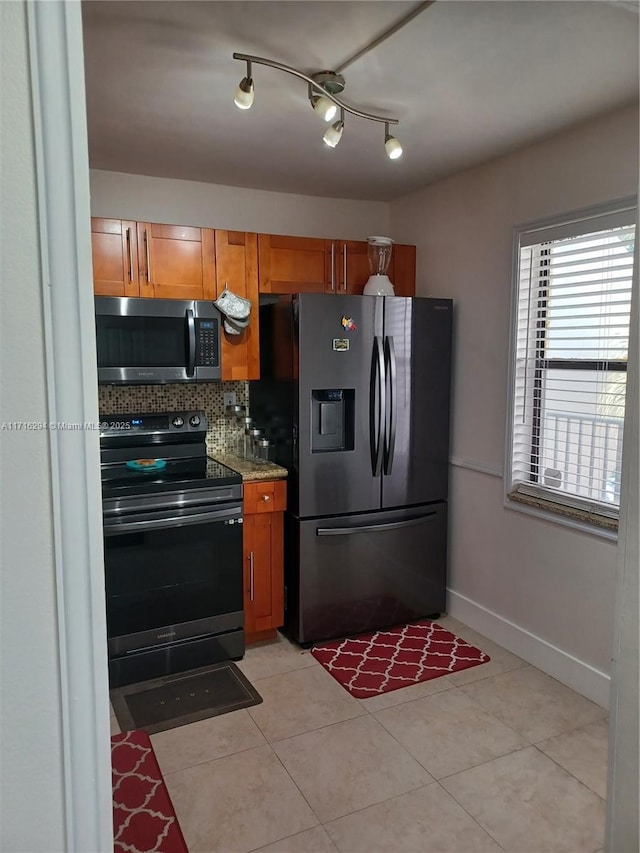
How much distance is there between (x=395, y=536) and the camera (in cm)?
336

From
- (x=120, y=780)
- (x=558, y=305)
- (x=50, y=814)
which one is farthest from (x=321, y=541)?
(x=50, y=814)

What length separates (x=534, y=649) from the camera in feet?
9.95

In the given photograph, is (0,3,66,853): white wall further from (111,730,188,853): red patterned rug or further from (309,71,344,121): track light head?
(309,71,344,121): track light head

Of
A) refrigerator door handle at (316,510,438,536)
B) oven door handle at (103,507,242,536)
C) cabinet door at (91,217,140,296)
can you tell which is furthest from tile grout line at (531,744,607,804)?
cabinet door at (91,217,140,296)

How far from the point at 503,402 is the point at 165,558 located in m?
1.82

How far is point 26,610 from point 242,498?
7.75 ft

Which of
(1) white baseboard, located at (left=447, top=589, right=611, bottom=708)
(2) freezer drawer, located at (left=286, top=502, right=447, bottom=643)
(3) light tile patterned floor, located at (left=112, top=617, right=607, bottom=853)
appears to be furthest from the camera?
(2) freezer drawer, located at (left=286, top=502, right=447, bottom=643)

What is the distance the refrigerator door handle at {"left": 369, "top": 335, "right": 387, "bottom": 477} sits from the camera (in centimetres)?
320

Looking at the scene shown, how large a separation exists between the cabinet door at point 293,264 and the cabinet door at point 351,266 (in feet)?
0.19

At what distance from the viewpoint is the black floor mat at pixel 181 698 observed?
2.61 m

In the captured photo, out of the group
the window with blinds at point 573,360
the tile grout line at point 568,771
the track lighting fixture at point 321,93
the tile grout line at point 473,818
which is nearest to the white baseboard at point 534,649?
the tile grout line at point 568,771

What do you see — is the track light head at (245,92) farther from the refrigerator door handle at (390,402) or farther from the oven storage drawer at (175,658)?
the oven storage drawer at (175,658)

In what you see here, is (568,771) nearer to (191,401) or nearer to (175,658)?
(175,658)

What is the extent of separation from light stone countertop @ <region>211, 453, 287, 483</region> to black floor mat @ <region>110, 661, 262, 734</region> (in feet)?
3.07
